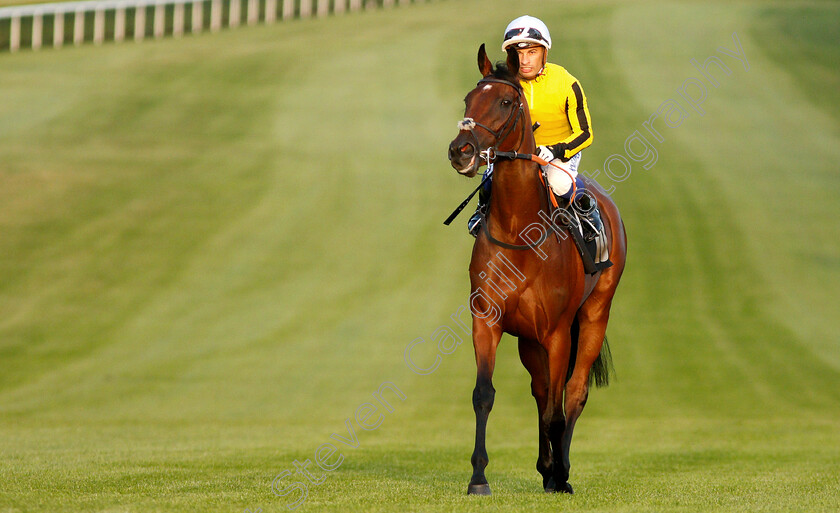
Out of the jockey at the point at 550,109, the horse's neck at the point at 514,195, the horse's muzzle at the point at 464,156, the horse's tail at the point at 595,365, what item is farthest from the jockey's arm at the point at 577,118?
the horse's tail at the point at 595,365

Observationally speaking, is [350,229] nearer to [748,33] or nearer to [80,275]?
[80,275]

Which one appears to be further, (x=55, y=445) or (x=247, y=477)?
(x=55, y=445)

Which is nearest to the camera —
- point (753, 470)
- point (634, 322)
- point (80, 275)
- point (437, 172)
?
point (753, 470)

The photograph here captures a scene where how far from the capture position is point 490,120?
23.4 feet

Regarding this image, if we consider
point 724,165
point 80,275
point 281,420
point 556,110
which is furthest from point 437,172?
point 556,110

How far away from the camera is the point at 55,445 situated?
37.5 feet

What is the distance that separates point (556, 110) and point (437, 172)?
17.4m

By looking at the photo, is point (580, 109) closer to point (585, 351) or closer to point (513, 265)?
point (513, 265)

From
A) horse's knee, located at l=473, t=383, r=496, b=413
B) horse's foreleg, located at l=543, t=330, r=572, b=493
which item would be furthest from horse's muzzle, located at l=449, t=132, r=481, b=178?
horse's foreleg, located at l=543, t=330, r=572, b=493

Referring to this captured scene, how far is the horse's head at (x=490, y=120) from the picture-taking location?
22.2 feet

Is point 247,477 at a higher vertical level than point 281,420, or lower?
higher

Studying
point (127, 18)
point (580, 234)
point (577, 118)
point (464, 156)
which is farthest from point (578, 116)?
point (127, 18)

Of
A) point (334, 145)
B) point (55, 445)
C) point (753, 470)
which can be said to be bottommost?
point (334, 145)

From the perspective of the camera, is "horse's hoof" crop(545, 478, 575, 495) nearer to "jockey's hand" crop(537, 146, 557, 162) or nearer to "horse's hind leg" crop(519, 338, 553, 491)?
"horse's hind leg" crop(519, 338, 553, 491)
